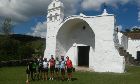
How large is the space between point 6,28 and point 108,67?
2345 centimetres

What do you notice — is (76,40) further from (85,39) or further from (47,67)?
(47,67)

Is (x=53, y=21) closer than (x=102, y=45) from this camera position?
No

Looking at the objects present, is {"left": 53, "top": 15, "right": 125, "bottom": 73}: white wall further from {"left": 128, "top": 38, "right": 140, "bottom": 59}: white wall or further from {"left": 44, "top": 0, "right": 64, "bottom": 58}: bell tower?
{"left": 128, "top": 38, "right": 140, "bottom": 59}: white wall

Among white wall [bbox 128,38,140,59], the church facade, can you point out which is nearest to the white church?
the church facade

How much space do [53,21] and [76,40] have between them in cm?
290

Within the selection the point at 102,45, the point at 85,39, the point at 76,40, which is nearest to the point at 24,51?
the point at 76,40

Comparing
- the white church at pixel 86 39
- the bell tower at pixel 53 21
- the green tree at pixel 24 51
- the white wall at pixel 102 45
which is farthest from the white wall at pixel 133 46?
the bell tower at pixel 53 21

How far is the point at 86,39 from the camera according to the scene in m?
25.9

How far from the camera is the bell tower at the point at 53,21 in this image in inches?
1032

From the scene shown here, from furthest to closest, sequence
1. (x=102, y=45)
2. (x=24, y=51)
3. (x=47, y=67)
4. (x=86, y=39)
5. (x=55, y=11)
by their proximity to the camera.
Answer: (x=24, y=51)
(x=55, y=11)
(x=86, y=39)
(x=102, y=45)
(x=47, y=67)

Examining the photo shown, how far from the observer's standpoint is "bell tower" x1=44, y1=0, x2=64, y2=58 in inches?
1032

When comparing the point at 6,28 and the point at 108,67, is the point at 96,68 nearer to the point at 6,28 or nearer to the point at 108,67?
the point at 108,67

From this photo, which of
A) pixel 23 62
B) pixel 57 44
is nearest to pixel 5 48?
pixel 23 62

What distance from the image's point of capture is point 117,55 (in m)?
22.0
